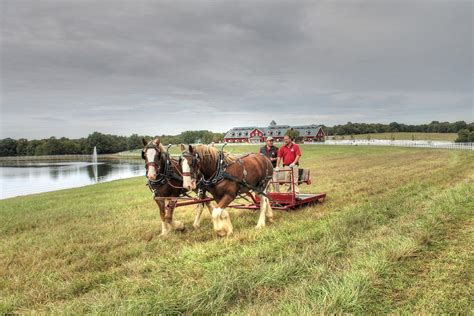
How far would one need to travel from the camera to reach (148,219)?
10.9 meters

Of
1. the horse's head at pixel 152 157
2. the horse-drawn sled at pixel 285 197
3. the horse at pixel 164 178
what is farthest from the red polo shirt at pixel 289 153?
the horse's head at pixel 152 157

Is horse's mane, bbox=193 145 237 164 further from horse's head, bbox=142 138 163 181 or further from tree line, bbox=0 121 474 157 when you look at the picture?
tree line, bbox=0 121 474 157

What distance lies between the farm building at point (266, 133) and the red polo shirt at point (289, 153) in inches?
4108

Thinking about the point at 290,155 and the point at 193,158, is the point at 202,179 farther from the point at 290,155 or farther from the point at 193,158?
the point at 290,155

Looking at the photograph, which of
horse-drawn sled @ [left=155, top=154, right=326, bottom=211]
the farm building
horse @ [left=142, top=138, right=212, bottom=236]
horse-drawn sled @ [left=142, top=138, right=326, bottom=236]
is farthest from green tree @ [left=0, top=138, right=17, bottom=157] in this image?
horse @ [left=142, top=138, right=212, bottom=236]

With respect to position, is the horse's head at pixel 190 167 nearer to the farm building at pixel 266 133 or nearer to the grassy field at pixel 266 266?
the grassy field at pixel 266 266

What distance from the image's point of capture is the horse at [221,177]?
791cm

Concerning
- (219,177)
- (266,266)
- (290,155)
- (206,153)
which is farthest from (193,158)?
(290,155)

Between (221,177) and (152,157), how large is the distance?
5.42 feet

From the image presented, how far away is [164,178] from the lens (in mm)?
8664

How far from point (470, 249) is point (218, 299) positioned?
443 cm

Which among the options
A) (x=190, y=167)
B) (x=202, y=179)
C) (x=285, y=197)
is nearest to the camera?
(x=190, y=167)

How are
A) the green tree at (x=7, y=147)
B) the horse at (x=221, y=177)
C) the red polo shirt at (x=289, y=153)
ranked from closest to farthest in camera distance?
1. the horse at (x=221, y=177)
2. the red polo shirt at (x=289, y=153)
3. the green tree at (x=7, y=147)

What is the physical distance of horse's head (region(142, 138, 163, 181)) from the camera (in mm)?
8080
